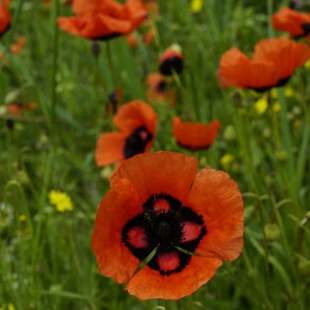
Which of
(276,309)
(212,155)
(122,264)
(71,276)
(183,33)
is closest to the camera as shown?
(122,264)

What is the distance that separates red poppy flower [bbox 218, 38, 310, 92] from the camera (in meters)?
1.44

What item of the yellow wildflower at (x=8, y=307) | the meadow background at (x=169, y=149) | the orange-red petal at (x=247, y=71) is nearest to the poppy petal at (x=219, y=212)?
the meadow background at (x=169, y=149)

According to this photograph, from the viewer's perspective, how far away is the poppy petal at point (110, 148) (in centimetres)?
171

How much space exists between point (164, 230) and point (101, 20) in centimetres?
87

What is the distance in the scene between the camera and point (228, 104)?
2268mm

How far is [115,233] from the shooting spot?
961 millimetres

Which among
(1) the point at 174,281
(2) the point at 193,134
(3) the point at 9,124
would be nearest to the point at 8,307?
(3) the point at 9,124

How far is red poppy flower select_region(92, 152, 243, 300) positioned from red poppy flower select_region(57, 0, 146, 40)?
0.81m

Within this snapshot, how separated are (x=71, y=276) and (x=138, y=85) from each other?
2.95ft

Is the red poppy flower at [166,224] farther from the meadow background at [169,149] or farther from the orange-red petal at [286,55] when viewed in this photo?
the orange-red petal at [286,55]

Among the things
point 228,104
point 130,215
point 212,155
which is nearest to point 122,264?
point 130,215

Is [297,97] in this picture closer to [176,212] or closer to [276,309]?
[276,309]

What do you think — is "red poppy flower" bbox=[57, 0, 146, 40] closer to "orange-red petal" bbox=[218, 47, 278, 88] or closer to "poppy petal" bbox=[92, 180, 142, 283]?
"orange-red petal" bbox=[218, 47, 278, 88]

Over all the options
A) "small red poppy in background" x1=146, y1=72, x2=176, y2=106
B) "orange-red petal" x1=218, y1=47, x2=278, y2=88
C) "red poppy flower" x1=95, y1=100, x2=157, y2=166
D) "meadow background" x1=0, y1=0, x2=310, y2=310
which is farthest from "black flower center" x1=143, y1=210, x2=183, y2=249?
"small red poppy in background" x1=146, y1=72, x2=176, y2=106
